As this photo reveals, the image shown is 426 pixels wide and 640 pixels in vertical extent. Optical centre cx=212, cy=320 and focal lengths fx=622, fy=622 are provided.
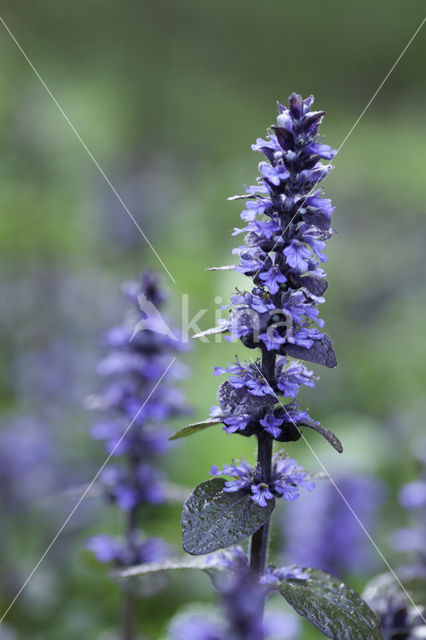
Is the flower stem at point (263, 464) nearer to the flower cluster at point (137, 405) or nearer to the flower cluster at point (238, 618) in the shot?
the flower cluster at point (238, 618)

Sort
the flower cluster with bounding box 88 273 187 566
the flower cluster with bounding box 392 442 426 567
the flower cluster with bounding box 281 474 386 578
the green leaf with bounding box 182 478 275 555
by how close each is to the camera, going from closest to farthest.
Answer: the green leaf with bounding box 182 478 275 555, the flower cluster with bounding box 88 273 187 566, the flower cluster with bounding box 392 442 426 567, the flower cluster with bounding box 281 474 386 578

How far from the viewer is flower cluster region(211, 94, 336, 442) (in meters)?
1.25

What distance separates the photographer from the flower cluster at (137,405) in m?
2.19

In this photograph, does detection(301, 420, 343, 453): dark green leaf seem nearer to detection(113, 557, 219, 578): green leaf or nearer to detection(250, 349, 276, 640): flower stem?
detection(250, 349, 276, 640): flower stem

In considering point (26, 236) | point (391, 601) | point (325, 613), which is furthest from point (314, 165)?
point (26, 236)

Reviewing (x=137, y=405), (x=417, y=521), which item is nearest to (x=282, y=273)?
(x=137, y=405)

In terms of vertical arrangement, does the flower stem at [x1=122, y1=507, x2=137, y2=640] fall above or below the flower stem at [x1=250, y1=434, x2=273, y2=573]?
below

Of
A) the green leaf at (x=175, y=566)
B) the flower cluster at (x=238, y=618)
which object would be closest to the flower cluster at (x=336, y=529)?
the flower cluster at (x=238, y=618)

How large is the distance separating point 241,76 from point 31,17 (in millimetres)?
4548

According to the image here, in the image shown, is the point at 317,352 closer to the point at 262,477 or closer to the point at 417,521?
the point at 262,477

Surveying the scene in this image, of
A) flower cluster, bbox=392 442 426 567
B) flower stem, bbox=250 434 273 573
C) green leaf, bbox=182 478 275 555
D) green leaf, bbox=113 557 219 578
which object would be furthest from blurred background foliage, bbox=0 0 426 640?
green leaf, bbox=182 478 275 555

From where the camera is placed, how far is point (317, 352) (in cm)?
125

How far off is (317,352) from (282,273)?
19cm

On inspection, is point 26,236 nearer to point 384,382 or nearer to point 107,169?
point 384,382
